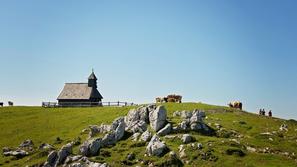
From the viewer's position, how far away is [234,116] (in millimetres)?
81625

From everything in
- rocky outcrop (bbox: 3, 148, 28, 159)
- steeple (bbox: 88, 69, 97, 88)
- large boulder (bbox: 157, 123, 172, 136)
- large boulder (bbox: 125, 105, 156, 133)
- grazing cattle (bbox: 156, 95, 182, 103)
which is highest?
steeple (bbox: 88, 69, 97, 88)

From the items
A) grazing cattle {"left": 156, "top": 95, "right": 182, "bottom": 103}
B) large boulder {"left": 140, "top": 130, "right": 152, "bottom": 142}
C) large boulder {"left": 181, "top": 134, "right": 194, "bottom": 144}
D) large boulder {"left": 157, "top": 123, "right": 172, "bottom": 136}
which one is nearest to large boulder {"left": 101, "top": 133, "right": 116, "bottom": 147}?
large boulder {"left": 140, "top": 130, "right": 152, "bottom": 142}

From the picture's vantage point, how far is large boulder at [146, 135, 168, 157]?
58.5 meters

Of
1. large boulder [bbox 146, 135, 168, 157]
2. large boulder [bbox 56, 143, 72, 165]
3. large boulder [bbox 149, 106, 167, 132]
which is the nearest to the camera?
large boulder [bbox 146, 135, 168, 157]

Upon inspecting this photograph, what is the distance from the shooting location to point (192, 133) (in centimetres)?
6675

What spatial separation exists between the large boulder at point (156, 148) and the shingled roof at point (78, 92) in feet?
176

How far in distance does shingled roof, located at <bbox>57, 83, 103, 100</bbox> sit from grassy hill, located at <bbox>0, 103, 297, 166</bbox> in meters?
8.64

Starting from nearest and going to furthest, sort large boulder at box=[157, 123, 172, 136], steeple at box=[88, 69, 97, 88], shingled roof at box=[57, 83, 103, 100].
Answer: large boulder at box=[157, 123, 172, 136], shingled roof at box=[57, 83, 103, 100], steeple at box=[88, 69, 97, 88]

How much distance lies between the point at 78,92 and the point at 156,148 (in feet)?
192

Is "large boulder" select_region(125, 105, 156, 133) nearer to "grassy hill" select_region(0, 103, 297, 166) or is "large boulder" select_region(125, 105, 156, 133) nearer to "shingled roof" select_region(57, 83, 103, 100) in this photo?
"grassy hill" select_region(0, 103, 297, 166)

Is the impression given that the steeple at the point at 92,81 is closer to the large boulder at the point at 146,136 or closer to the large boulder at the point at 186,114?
the large boulder at the point at 186,114

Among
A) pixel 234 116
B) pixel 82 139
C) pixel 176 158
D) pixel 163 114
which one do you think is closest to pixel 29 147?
pixel 82 139

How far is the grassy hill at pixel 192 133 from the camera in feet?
186

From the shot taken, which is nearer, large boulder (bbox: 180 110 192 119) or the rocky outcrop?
the rocky outcrop
